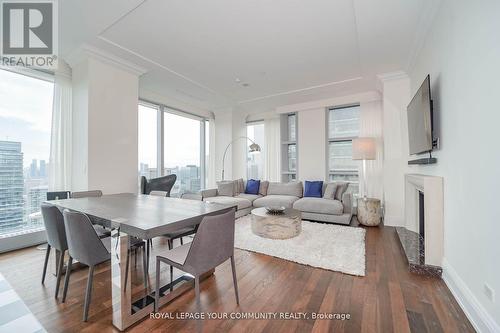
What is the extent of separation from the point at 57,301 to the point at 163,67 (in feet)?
11.6

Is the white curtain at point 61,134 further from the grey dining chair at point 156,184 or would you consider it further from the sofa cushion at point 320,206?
the sofa cushion at point 320,206

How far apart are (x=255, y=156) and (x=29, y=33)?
17.2ft

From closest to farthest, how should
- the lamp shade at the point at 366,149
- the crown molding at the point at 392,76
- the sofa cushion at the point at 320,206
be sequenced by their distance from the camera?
the crown molding at the point at 392,76, the sofa cushion at the point at 320,206, the lamp shade at the point at 366,149

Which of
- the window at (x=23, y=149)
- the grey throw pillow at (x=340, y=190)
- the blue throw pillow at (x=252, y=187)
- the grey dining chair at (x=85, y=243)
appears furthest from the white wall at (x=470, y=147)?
the window at (x=23, y=149)

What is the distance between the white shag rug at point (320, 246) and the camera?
100 inches

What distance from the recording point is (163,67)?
12.4 ft

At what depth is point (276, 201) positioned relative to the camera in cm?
480

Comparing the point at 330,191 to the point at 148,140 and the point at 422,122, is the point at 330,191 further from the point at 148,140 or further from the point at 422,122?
the point at 148,140

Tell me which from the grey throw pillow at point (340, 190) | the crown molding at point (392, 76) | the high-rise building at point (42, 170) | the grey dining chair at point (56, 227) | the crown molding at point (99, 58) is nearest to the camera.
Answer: the grey dining chair at point (56, 227)

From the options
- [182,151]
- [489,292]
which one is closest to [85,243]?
[489,292]

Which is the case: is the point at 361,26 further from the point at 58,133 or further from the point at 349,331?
the point at 58,133

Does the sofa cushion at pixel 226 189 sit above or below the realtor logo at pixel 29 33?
below

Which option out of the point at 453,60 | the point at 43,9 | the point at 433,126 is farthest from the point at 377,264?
the point at 43,9

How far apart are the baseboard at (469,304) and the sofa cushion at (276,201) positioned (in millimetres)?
2768
